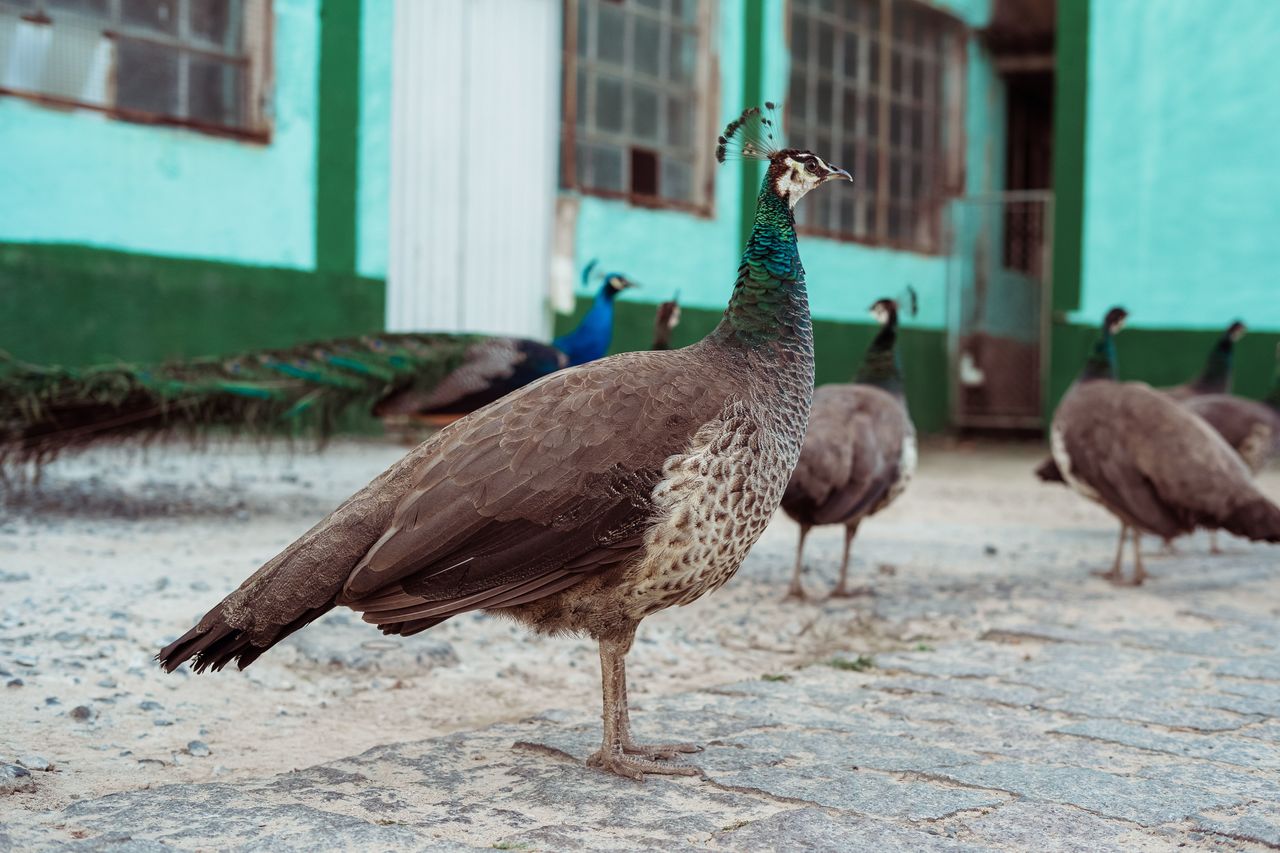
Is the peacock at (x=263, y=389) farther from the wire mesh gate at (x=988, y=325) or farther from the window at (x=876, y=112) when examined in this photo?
the wire mesh gate at (x=988, y=325)

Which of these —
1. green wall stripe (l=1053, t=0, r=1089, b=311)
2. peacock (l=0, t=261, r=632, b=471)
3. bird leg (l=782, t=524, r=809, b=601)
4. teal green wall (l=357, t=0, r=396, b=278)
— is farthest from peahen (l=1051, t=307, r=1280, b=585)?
green wall stripe (l=1053, t=0, r=1089, b=311)

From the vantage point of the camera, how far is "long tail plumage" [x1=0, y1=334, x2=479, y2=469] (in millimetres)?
6125

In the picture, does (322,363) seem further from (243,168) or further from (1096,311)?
(1096,311)

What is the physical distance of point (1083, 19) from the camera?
1316 cm

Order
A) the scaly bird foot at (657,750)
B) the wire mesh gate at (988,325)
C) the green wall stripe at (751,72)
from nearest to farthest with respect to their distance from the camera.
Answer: the scaly bird foot at (657,750) → the green wall stripe at (751,72) → the wire mesh gate at (988,325)

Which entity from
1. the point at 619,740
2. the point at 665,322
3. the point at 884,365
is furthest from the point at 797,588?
the point at 619,740

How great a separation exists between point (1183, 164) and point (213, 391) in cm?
1000

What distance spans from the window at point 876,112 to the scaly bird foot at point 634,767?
10443 millimetres

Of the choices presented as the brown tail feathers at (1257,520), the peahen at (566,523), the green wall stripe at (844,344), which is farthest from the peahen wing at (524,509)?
the green wall stripe at (844,344)

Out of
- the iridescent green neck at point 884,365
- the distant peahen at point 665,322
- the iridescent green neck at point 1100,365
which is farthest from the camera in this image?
the iridescent green neck at point 1100,365

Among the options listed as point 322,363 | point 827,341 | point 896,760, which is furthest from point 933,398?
point 896,760

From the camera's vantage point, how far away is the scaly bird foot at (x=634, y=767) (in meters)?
2.88

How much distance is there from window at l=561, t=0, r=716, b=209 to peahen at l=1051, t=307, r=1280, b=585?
228 inches

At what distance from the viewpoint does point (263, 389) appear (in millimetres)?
6406
